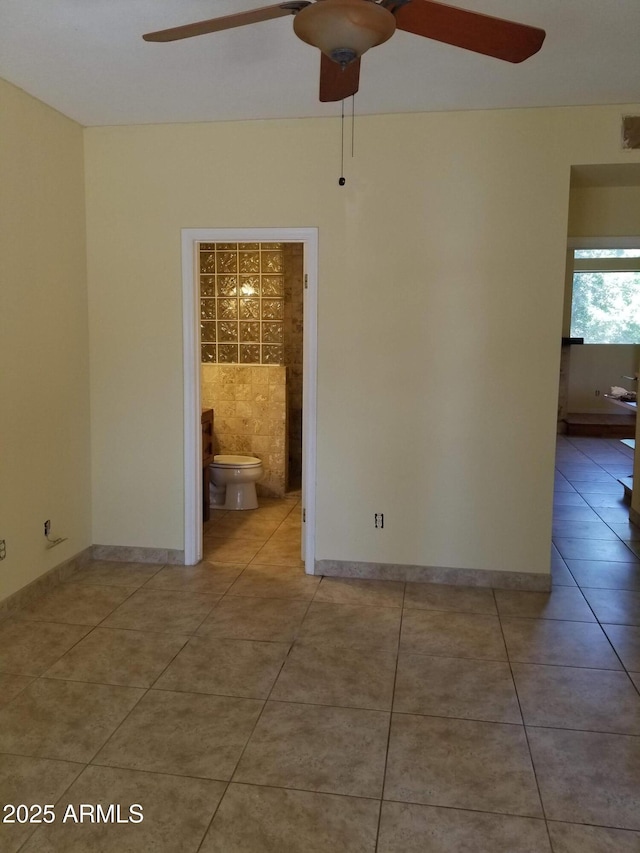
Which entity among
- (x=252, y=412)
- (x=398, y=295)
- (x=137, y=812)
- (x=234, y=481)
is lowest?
(x=137, y=812)

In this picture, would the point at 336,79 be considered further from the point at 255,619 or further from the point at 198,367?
the point at 255,619

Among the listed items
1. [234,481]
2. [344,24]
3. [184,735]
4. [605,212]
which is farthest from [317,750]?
[605,212]

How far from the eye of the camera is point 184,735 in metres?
2.41

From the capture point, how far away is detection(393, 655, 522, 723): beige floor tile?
2584 millimetres

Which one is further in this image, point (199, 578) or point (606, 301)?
Result: point (606, 301)

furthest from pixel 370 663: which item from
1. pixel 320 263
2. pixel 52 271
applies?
pixel 52 271

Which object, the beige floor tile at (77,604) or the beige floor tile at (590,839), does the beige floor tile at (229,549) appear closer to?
the beige floor tile at (77,604)

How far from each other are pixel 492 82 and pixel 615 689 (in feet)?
8.79

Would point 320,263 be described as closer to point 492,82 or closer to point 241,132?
point 241,132

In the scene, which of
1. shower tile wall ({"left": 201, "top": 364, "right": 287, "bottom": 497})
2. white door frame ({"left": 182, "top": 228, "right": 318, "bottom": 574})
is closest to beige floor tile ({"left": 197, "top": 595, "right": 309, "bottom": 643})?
white door frame ({"left": 182, "top": 228, "right": 318, "bottom": 574})

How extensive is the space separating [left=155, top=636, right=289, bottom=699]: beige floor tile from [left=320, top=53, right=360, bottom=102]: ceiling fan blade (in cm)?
221

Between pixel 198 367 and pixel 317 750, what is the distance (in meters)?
2.36

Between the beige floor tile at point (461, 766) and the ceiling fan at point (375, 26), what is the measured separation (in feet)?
6.93

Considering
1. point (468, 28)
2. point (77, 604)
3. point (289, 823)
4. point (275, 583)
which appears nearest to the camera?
point (468, 28)
